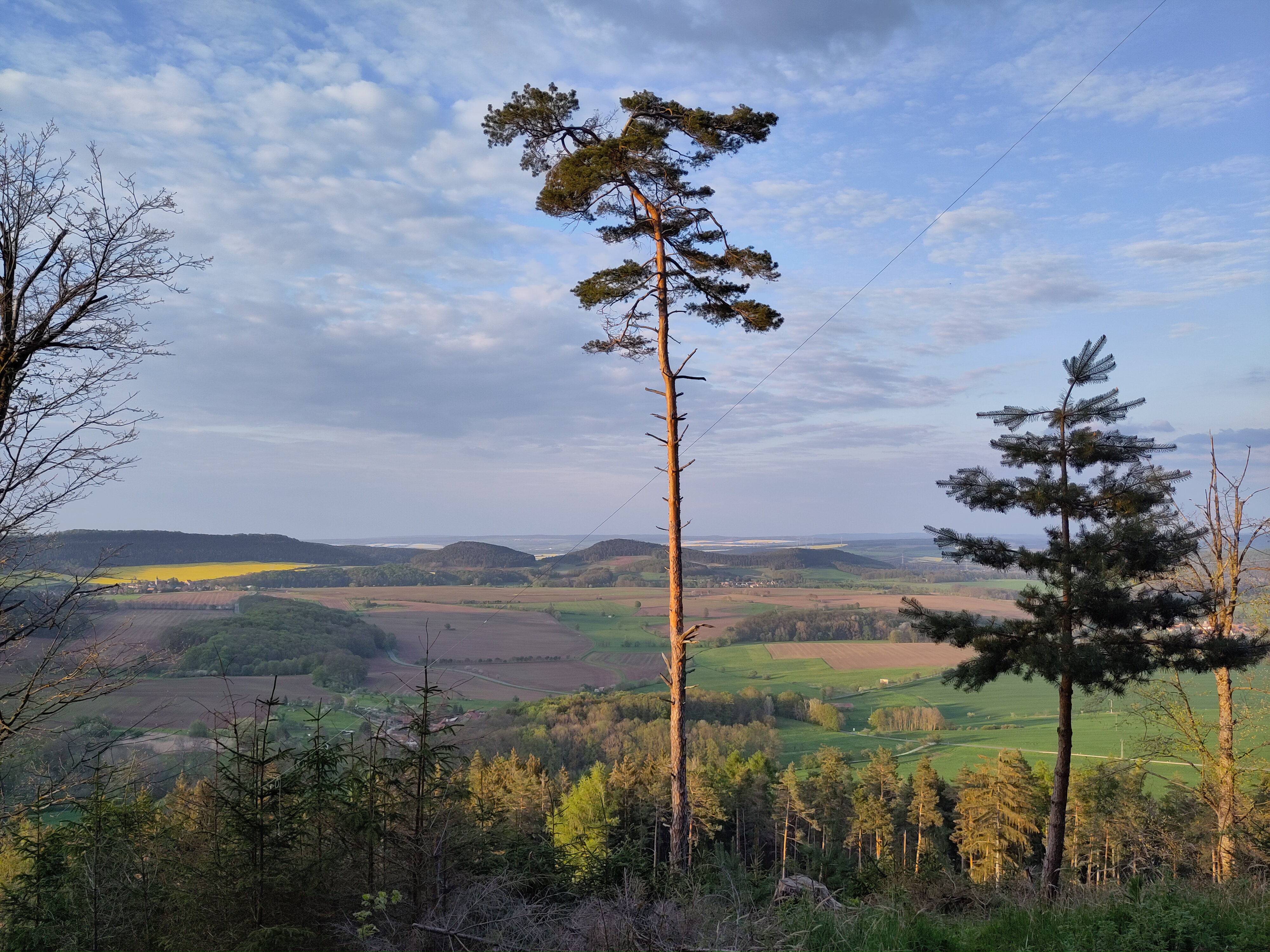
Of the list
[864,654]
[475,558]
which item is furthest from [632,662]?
[864,654]

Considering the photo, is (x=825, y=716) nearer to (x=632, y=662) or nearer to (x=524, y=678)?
(x=632, y=662)

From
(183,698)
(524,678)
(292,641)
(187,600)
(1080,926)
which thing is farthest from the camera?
(524,678)

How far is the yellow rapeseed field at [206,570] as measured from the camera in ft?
193

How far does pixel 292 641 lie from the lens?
38438mm

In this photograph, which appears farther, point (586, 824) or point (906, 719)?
point (906, 719)

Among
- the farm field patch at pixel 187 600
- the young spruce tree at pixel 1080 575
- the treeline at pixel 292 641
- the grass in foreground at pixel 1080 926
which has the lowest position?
the treeline at pixel 292 641

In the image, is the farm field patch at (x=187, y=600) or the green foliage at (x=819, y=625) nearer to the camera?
the farm field patch at (x=187, y=600)

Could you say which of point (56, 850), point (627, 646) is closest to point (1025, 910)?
point (56, 850)

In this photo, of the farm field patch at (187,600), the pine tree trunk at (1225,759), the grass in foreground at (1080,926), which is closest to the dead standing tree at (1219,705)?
the pine tree trunk at (1225,759)

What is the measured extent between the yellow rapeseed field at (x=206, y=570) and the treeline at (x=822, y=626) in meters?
50.4

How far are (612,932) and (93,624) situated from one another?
21.6 ft

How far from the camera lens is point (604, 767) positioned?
27.5 metres

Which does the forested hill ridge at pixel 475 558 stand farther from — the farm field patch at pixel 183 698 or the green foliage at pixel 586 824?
the green foliage at pixel 586 824

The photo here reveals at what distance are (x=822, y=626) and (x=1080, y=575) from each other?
222 ft
